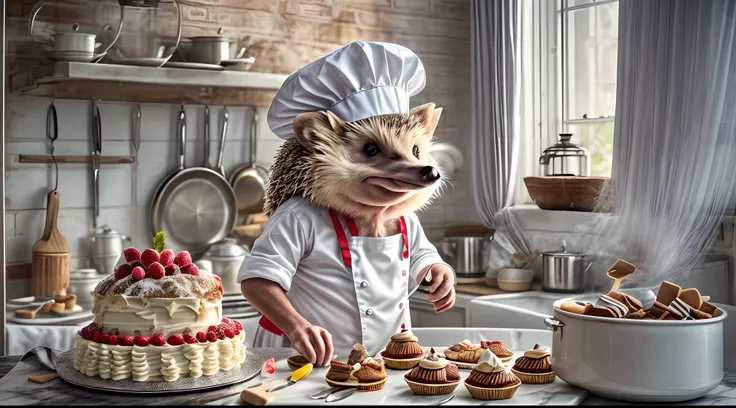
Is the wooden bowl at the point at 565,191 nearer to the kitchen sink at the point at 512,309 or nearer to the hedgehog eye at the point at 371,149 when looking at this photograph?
the kitchen sink at the point at 512,309

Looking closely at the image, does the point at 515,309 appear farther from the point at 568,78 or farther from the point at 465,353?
the point at 465,353

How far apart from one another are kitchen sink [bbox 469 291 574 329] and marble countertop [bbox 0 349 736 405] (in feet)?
3.96

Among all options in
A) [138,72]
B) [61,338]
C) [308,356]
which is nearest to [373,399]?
[308,356]

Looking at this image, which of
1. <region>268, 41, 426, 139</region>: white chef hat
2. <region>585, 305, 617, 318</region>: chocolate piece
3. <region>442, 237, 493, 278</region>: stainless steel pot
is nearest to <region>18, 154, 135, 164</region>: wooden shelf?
<region>442, 237, 493, 278</region>: stainless steel pot

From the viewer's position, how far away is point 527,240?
286cm

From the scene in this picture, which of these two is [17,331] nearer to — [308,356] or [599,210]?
[308,356]

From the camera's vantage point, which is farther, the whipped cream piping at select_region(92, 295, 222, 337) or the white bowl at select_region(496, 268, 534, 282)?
the white bowl at select_region(496, 268, 534, 282)

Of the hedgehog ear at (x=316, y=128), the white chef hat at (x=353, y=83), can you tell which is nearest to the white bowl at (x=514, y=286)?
the white chef hat at (x=353, y=83)

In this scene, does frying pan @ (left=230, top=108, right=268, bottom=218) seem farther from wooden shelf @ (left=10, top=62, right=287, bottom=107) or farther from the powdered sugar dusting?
the powdered sugar dusting

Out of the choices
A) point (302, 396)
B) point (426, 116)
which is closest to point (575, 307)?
point (302, 396)

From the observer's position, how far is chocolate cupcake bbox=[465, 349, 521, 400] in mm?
1127

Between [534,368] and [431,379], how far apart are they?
0.59ft

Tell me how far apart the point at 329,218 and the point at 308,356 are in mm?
309

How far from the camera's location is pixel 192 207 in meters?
2.86
